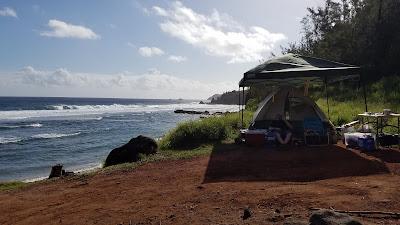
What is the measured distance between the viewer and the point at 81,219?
7055 mm

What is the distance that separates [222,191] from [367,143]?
5.51 meters

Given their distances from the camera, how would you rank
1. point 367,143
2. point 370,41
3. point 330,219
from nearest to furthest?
point 330,219 < point 367,143 < point 370,41

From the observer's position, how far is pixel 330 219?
5.11m

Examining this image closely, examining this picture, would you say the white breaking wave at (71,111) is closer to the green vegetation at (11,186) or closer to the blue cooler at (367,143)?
the green vegetation at (11,186)

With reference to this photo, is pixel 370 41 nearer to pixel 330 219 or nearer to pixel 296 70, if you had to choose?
pixel 296 70

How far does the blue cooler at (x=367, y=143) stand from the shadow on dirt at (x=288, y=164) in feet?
1.45

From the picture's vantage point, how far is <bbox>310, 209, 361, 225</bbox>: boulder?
199 inches

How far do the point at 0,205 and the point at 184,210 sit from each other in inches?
182

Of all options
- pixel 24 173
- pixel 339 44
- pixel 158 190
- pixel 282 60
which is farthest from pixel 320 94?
pixel 158 190

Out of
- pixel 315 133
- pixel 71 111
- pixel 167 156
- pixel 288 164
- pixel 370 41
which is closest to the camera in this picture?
pixel 288 164

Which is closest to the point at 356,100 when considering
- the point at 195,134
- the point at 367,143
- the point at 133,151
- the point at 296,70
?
the point at 195,134

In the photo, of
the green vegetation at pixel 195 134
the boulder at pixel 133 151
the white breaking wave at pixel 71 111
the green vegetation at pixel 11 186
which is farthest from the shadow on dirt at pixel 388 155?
the white breaking wave at pixel 71 111

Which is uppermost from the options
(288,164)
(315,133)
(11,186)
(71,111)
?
(315,133)

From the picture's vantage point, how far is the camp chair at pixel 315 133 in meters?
13.2
